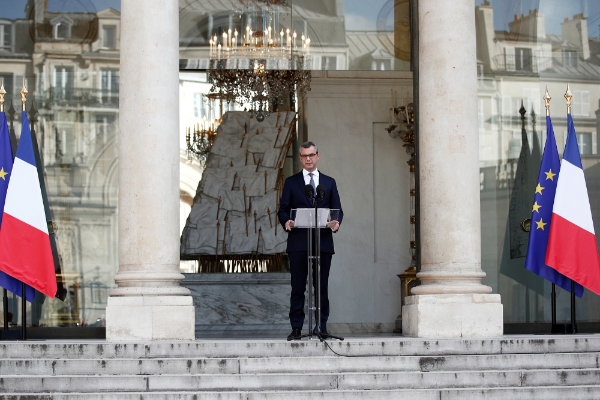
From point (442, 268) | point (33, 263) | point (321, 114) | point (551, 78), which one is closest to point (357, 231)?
point (321, 114)

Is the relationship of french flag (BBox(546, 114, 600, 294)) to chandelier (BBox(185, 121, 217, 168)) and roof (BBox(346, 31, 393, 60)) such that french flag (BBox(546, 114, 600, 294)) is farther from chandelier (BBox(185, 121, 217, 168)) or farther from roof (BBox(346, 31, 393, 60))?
chandelier (BBox(185, 121, 217, 168))

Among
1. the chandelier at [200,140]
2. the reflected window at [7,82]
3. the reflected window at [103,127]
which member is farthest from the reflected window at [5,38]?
the chandelier at [200,140]

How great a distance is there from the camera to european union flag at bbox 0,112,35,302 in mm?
12227

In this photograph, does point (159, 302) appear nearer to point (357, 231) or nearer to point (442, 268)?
point (442, 268)

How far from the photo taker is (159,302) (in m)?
11.4

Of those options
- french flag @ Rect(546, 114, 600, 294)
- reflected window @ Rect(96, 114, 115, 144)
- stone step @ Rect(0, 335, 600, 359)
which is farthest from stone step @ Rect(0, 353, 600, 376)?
reflected window @ Rect(96, 114, 115, 144)

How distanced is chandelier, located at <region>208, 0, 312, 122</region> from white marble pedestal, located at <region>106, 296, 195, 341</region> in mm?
6472

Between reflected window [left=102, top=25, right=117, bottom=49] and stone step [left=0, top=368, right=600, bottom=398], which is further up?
reflected window [left=102, top=25, right=117, bottom=49]

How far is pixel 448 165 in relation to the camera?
12.0m

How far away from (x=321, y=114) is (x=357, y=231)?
203cm

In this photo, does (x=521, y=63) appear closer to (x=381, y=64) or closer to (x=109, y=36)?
(x=381, y=64)

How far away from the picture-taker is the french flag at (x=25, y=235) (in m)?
12.1

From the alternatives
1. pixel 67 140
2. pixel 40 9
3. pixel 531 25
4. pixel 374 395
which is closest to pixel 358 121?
pixel 531 25

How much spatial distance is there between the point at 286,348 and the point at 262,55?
7.81 meters
